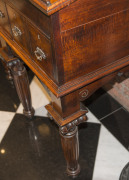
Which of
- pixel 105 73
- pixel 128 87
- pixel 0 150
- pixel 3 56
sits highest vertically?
pixel 105 73

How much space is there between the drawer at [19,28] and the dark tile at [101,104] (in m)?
0.73

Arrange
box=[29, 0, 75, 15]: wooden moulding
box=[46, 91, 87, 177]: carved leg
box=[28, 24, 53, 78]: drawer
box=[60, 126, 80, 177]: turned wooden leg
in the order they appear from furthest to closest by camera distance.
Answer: box=[60, 126, 80, 177]: turned wooden leg → box=[46, 91, 87, 177]: carved leg → box=[28, 24, 53, 78]: drawer → box=[29, 0, 75, 15]: wooden moulding

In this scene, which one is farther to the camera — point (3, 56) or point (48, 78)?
point (3, 56)

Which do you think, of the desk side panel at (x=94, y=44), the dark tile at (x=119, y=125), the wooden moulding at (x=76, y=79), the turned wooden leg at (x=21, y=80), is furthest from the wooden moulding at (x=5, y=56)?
the dark tile at (x=119, y=125)

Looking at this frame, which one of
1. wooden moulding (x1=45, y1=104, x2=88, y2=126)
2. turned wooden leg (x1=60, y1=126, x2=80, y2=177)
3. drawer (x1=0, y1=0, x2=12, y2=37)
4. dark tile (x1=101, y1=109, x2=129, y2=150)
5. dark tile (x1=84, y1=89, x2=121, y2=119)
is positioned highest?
drawer (x1=0, y1=0, x2=12, y2=37)

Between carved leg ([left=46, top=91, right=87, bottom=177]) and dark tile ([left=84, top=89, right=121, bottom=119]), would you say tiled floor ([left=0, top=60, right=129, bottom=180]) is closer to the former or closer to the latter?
dark tile ([left=84, top=89, right=121, bottom=119])

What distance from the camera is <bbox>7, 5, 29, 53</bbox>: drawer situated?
0.76 meters

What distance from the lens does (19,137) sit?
1.31 meters

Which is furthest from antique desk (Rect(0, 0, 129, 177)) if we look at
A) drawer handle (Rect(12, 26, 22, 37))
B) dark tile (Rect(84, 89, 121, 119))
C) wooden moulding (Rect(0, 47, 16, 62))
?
dark tile (Rect(84, 89, 121, 119))

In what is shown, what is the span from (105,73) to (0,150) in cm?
82

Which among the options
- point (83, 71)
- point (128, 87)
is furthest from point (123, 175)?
point (83, 71)

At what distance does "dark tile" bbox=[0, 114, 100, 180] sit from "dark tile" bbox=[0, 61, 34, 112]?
12 centimetres

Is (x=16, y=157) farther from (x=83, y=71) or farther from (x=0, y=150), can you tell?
(x=83, y=71)

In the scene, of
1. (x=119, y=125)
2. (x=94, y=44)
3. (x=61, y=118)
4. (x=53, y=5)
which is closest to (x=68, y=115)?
(x=61, y=118)
